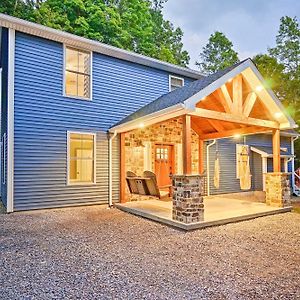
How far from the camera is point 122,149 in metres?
8.35

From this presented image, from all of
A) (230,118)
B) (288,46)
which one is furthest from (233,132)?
(288,46)

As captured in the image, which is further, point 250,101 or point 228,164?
point 228,164

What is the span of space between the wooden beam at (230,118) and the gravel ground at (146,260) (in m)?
2.50

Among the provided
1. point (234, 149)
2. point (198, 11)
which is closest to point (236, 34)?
point (198, 11)

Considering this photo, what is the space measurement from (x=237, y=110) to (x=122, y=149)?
12.3 feet

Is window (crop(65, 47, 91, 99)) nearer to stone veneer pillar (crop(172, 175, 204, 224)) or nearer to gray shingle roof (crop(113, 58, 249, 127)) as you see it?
gray shingle roof (crop(113, 58, 249, 127))

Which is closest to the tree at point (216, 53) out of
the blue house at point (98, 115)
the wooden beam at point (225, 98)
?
the blue house at point (98, 115)

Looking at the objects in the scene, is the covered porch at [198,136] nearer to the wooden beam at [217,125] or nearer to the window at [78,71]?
the wooden beam at [217,125]

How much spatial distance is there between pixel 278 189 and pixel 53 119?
6727 millimetres

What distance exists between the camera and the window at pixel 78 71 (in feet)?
26.3

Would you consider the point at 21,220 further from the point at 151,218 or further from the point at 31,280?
the point at 31,280

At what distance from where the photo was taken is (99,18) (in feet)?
53.1

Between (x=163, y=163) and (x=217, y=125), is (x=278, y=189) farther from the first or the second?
(x=163, y=163)

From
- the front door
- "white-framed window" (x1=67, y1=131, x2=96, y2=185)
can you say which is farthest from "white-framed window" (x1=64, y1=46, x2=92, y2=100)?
the front door
